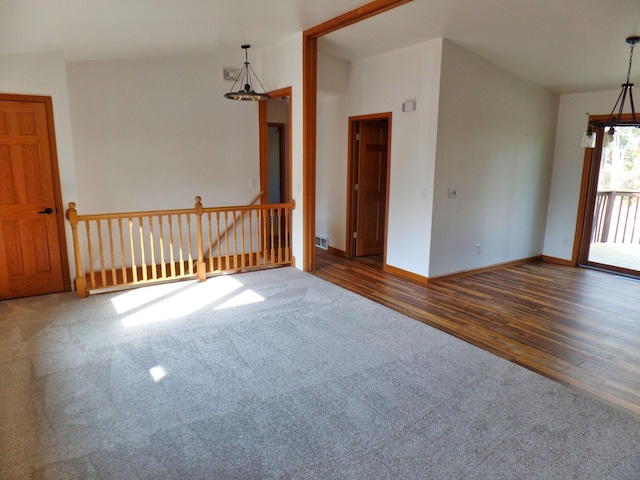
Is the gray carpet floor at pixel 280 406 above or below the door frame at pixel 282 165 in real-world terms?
below

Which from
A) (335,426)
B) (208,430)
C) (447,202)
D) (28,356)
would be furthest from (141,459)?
(447,202)

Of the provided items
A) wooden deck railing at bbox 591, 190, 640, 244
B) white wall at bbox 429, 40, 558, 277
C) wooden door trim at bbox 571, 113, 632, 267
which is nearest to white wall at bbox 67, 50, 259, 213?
white wall at bbox 429, 40, 558, 277

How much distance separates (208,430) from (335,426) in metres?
0.69

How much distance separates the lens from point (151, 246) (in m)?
4.79

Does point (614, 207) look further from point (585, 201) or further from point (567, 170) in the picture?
point (567, 170)

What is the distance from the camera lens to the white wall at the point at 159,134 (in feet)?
16.6

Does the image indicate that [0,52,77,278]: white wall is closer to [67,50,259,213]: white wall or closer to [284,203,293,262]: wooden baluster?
[67,50,259,213]: white wall

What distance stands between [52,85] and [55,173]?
888mm

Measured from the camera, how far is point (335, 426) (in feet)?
7.49

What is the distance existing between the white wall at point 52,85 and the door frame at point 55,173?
3 centimetres

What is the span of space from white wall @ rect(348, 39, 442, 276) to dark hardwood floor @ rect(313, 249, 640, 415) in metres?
0.45

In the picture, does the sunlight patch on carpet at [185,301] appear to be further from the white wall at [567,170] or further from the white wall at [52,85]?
the white wall at [567,170]

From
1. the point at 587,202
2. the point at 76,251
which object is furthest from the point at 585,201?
the point at 76,251

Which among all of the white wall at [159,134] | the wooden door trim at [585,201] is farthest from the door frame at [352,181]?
the wooden door trim at [585,201]
